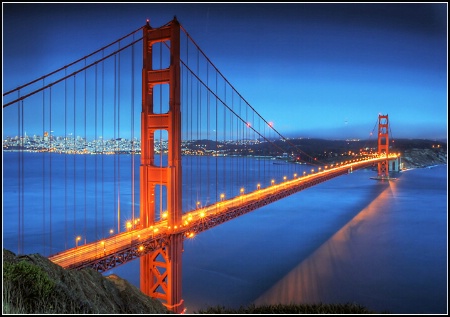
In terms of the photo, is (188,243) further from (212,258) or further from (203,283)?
(203,283)

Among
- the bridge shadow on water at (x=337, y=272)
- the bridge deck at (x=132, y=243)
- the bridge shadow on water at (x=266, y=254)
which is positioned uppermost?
the bridge deck at (x=132, y=243)

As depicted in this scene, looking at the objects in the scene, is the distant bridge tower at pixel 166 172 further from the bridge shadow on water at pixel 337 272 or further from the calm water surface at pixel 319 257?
the bridge shadow on water at pixel 337 272

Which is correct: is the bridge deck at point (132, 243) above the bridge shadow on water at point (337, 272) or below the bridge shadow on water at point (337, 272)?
above

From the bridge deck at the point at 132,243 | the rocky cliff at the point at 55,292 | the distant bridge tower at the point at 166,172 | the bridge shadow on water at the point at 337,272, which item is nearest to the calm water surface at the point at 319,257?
the bridge shadow on water at the point at 337,272

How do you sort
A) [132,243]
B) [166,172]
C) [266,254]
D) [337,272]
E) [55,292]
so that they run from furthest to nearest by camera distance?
[266,254] < [337,272] < [166,172] < [132,243] < [55,292]


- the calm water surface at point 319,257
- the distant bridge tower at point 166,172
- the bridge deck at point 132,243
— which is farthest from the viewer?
the calm water surface at point 319,257

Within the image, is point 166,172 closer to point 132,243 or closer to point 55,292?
point 132,243

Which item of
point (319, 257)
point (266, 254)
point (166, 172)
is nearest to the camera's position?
point (166, 172)

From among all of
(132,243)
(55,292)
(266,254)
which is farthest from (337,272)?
(55,292)
